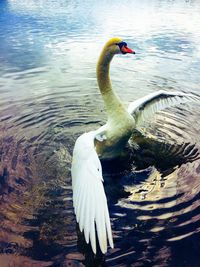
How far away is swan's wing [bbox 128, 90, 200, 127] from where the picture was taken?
6.80m

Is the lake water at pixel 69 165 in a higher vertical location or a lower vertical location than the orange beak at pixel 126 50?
lower

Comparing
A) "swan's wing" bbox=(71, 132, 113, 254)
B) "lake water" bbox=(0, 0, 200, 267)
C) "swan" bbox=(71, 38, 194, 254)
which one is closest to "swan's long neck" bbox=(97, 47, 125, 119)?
"swan" bbox=(71, 38, 194, 254)

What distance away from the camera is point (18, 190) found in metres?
5.19

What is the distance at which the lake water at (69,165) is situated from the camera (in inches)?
161

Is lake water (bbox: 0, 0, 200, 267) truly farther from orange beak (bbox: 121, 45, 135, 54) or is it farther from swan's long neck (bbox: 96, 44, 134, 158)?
orange beak (bbox: 121, 45, 135, 54)

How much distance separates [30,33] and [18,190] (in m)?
16.1

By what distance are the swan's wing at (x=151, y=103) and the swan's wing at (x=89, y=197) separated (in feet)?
7.09

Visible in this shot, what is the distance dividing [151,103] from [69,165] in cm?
223

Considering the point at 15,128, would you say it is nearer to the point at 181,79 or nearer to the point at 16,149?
the point at 16,149

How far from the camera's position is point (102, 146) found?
5.90 metres

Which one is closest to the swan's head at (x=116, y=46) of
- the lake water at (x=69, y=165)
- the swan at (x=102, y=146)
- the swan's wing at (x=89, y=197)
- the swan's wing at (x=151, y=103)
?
the swan at (x=102, y=146)

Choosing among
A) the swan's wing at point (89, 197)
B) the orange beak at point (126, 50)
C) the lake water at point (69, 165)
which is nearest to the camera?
the swan's wing at point (89, 197)

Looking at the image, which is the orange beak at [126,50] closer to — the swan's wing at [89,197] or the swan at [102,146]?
the swan at [102,146]

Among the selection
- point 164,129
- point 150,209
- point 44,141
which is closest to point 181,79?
point 164,129
